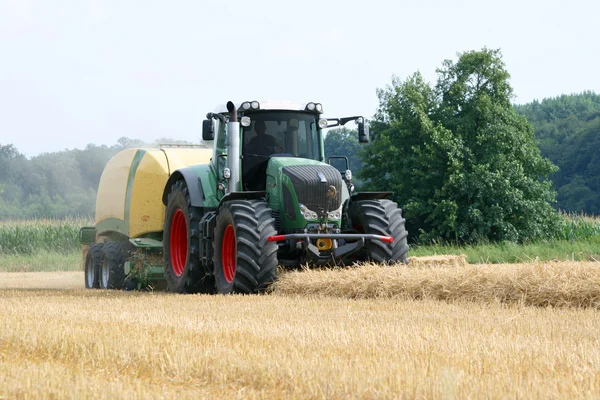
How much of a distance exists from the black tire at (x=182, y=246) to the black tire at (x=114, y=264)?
2.20 metres

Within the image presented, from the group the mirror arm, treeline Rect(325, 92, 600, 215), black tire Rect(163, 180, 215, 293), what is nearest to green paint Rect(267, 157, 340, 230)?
the mirror arm

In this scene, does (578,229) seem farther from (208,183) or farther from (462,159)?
(208,183)

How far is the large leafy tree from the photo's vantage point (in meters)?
34.8

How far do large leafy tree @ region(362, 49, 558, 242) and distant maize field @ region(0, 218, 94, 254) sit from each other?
483 inches

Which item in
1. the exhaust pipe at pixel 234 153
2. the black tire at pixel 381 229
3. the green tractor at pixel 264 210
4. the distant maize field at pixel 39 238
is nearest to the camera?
the green tractor at pixel 264 210

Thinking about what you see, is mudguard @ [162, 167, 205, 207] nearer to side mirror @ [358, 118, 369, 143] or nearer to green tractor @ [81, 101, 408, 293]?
green tractor @ [81, 101, 408, 293]

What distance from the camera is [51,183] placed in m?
64.1

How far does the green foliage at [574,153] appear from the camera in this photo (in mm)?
66312

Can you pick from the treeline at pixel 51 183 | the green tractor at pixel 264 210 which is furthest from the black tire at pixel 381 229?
the treeline at pixel 51 183

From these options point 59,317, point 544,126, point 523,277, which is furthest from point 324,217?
point 544,126

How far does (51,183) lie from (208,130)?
53831 mm

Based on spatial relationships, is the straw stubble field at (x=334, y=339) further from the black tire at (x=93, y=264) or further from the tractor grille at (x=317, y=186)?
the black tire at (x=93, y=264)

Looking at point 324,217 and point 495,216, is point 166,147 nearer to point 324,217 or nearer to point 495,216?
point 324,217

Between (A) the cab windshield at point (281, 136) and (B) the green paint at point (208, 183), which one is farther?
(B) the green paint at point (208, 183)
